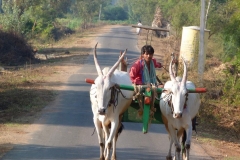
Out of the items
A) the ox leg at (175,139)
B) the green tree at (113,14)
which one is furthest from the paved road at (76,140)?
the green tree at (113,14)

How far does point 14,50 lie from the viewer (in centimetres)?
2505

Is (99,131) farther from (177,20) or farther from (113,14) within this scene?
(113,14)

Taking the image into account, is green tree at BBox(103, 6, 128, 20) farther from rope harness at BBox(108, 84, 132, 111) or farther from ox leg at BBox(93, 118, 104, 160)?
rope harness at BBox(108, 84, 132, 111)

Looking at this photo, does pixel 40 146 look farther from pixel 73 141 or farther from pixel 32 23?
pixel 32 23

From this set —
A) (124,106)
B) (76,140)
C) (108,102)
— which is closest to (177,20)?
(76,140)

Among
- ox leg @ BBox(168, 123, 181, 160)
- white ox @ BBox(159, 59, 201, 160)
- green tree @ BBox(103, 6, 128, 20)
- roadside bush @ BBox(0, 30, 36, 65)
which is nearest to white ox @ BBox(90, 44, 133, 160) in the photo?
white ox @ BBox(159, 59, 201, 160)

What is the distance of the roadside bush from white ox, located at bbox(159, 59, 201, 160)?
57.4 feet

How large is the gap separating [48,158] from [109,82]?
6.42 ft

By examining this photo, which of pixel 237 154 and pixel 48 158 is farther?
pixel 237 154

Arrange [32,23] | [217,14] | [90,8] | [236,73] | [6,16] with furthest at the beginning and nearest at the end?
[90,8]
[32,23]
[6,16]
[217,14]
[236,73]

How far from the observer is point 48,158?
8.05 m

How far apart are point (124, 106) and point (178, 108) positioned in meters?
1.17

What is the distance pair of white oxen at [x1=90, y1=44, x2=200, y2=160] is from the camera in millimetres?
6793

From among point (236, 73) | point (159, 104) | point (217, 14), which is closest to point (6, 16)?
point (217, 14)
